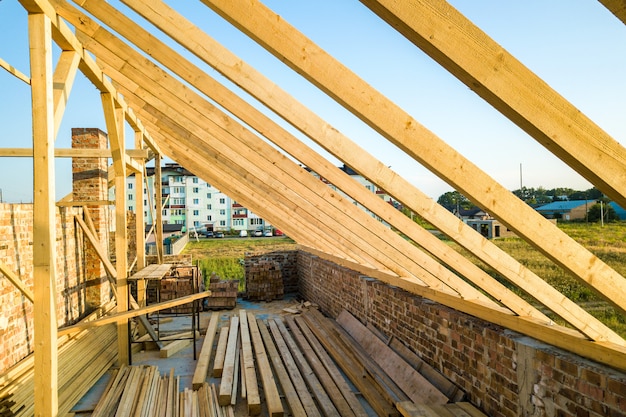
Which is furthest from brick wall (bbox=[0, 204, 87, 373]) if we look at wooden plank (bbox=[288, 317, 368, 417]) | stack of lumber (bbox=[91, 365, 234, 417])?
wooden plank (bbox=[288, 317, 368, 417])

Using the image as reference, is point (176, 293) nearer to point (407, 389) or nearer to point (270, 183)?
point (270, 183)

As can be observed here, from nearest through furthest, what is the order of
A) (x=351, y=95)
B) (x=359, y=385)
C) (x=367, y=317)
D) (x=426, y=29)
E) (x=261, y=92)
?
1. (x=426, y=29)
2. (x=351, y=95)
3. (x=261, y=92)
4. (x=359, y=385)
5. (x=367, y=317)

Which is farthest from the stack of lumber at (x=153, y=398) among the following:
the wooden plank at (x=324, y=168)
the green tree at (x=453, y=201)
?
the green tree at (x=453, y=201)

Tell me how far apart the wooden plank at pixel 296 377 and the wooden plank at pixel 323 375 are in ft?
0.81

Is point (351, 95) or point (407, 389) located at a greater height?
point (351, 95)

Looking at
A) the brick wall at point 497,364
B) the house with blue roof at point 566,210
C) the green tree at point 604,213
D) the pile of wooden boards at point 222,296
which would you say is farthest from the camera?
the house with blue roof at point 566,210

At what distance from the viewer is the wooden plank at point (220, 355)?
6301mm

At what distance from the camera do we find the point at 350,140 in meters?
3.19

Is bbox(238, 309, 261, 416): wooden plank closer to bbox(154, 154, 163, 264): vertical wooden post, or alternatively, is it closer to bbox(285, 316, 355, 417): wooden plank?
bbox(285, 316, 355, 417): wooden plank

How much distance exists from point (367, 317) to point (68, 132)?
705 centimetres

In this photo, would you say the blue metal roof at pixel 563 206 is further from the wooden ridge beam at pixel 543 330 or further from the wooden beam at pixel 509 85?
the wooden beam at pixel 509 85

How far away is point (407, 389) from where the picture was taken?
526 centimetres

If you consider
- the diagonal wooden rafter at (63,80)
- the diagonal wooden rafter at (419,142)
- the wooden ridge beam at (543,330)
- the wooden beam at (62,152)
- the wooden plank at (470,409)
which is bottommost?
the wooden plank at (470,409)

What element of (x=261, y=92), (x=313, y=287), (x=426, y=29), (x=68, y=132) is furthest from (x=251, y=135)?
(x=313, y=287)
